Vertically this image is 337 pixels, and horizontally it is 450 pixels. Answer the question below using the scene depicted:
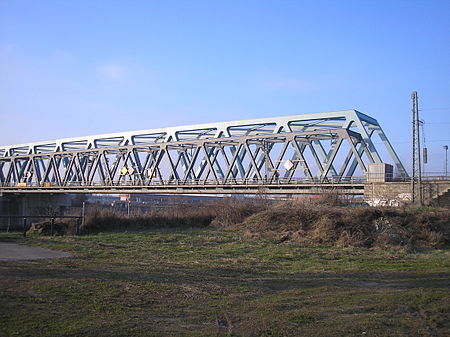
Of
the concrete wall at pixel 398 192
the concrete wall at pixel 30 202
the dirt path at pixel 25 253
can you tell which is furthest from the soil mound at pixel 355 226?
the concrete wall at pixel 30 202

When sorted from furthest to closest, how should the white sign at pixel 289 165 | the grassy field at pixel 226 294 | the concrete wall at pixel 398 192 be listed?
the white sign at pixel 289 165 → the concrete wall at pixel 398 192 → the grassy field at pixel 226 294

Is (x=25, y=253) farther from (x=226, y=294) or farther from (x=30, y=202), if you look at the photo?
(x=30, y=202)

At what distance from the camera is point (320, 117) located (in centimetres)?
5203

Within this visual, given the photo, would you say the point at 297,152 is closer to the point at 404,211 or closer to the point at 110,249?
the point at 404,211

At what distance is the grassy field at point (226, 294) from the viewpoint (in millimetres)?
7828

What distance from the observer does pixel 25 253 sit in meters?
17.7

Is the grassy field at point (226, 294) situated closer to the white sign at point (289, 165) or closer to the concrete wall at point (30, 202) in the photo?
the white sign at point (289, 165)

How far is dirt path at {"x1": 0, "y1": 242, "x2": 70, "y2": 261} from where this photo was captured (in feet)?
53.5

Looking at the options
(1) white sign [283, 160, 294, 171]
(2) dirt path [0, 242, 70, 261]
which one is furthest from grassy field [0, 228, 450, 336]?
(1) white sign [283, 160, 294, 171]

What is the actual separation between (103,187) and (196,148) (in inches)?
784

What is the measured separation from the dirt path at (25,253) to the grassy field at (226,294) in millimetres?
985

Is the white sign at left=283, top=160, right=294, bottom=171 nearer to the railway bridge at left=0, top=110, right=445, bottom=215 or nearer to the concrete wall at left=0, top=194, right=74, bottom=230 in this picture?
the railway bridge at left=0, top=110, right=445, bottom=215

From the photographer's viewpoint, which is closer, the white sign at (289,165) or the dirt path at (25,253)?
the dirt path at (25,253)

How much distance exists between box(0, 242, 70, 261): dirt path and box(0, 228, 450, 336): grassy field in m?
0.99
